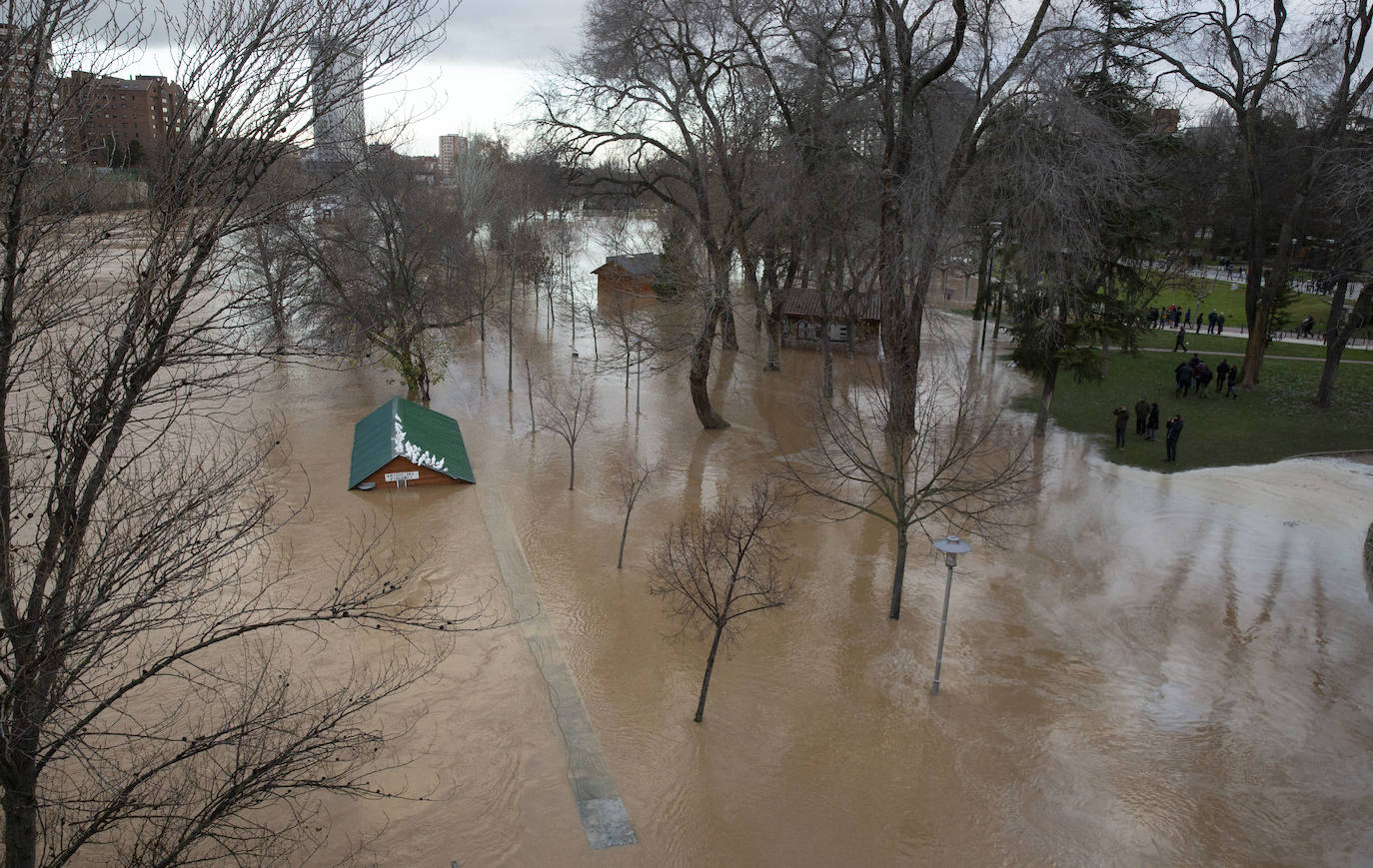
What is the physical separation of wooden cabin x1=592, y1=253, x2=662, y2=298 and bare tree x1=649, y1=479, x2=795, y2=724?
82.9 ft

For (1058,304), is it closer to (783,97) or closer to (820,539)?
(783,97)

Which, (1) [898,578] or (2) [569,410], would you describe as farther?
(2) [569,410]

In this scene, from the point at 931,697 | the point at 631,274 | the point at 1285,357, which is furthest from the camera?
the point at 631,274

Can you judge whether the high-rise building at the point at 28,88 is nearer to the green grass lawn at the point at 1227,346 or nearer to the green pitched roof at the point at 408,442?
the green pitched roof at the point at 408,442

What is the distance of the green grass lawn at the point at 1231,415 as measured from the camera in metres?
24.3

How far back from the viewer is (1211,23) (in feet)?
91.2

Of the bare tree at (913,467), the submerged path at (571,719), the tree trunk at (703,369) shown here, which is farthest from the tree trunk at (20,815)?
the tree trunk at (703,369)

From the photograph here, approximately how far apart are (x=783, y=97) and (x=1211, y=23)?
13.7 meters

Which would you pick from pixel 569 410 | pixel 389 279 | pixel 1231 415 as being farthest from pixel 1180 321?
pixel 389 279

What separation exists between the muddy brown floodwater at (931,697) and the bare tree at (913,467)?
869 mm

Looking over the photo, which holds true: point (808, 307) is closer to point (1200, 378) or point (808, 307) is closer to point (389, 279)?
point (1200, 378)

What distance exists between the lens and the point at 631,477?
19969mm

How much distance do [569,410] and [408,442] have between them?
533cm

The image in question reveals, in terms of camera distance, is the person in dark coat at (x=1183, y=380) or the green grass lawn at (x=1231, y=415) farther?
the person in dark coat at (x=1183, y=380)
